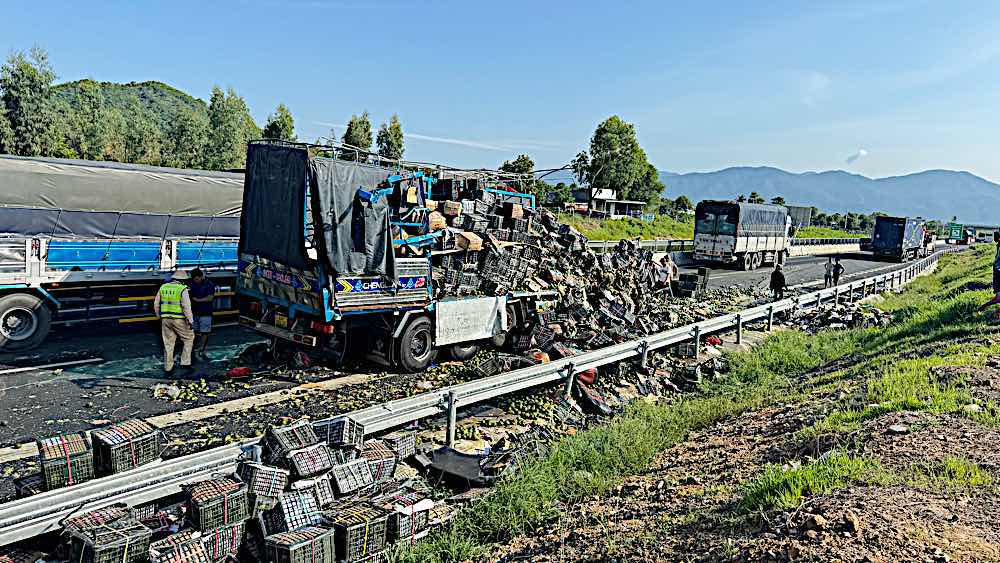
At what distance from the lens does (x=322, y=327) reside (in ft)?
30.9

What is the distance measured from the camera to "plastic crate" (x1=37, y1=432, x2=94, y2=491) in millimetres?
4816

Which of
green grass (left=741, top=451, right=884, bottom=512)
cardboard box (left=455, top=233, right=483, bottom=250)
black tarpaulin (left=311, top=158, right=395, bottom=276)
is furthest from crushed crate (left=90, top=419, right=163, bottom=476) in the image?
cardboard box (left=455, top=233, right=483, bottom=250)

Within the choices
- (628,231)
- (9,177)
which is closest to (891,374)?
(9,177)

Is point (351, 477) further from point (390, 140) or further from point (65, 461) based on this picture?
point (390, 140)

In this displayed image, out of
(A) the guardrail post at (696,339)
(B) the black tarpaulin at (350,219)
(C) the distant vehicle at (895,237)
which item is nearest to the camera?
(B) the black tarpaulin at (350,219)

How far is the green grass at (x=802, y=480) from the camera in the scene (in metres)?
4.78

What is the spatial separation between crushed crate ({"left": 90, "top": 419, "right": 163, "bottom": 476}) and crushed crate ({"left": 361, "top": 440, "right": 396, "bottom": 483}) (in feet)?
5.78

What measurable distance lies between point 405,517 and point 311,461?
3.18ft

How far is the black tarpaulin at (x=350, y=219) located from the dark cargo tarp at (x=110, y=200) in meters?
7.51

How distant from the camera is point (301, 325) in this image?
9.75 metres

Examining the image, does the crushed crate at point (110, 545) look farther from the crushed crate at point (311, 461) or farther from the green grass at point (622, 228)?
the green grass at point (622, 228)

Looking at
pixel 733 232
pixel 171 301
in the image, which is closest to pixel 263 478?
pixel 171 301

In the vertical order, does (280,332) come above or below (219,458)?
above

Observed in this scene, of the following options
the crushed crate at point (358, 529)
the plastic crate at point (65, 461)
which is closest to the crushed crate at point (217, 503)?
the crushed crate at point (358, 529)
